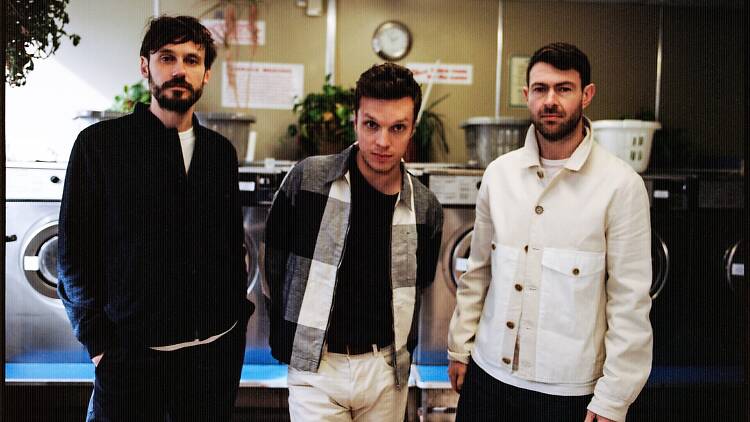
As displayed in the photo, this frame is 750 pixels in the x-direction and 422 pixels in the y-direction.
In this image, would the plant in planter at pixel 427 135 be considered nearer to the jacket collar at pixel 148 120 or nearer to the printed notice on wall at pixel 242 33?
the printed notice on wall at pixel 242 33

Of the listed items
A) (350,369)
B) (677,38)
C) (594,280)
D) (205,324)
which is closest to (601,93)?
(677,38)

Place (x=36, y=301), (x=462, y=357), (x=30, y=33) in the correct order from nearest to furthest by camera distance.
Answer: (x=30, y=33) → (x=462, y=357) → (x=36, y=301)

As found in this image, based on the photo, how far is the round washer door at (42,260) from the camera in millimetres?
1933

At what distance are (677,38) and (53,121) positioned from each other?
8.78 feet

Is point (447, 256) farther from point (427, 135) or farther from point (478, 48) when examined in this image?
point (478, 48)

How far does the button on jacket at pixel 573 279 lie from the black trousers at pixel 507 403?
0.9 inches

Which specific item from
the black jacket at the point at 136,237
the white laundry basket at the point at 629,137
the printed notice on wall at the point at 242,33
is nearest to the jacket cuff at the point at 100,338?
the black jacket at the point at 136,237

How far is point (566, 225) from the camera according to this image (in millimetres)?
1329

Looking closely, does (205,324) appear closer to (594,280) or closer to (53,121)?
(53,121)

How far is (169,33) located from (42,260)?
1470 mm

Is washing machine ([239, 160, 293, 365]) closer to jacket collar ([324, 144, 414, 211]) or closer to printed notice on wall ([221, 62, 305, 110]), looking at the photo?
printed notice on wall ([221, 62, 305, 110])

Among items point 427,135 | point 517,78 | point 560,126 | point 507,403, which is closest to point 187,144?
point 560,126

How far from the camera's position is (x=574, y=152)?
1.35 metres

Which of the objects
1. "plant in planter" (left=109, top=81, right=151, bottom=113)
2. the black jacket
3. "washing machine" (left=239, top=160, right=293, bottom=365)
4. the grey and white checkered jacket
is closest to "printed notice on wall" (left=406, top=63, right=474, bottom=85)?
"washing machine" (left=239, top=160, right=293, bottom=365)
